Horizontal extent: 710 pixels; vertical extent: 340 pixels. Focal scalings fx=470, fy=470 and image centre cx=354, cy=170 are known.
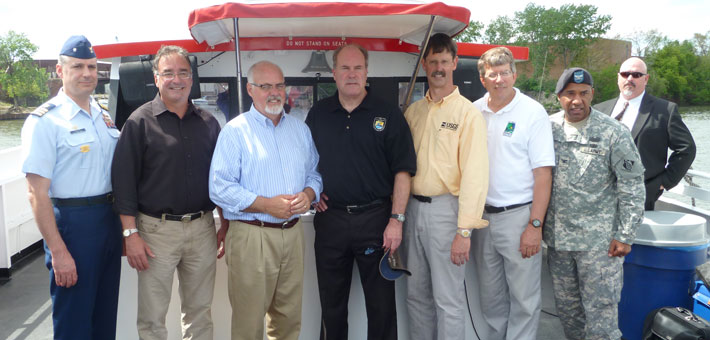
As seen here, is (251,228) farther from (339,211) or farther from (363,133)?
(363,133)

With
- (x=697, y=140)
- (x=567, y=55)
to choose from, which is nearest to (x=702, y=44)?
(x=567, y=55)

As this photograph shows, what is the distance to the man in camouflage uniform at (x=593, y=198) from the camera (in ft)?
8.83

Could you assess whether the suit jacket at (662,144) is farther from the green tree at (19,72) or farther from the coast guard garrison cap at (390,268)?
the green tree at (19,72)

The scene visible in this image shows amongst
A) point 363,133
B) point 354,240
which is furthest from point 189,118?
point 354,240

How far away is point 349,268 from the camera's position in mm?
2715

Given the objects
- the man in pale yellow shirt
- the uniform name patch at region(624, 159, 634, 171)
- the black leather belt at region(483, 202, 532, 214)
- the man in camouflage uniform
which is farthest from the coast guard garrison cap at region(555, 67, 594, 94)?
the black leather belt at region(483, 202, 532, 214)

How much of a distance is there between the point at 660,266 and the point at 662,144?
1088 mm

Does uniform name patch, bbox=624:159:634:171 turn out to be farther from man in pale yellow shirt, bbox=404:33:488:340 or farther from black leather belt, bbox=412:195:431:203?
black leather belt, bbox=412:195:431:203

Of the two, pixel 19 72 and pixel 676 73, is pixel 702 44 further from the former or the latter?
pixel 19 72

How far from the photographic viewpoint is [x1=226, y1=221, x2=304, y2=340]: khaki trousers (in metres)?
2.47

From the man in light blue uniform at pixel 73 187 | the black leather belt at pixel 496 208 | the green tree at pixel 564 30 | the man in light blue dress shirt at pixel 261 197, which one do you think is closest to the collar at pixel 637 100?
the black leather belt at pixel 496 208

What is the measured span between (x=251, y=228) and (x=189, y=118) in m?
0.67

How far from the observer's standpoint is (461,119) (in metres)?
2.54

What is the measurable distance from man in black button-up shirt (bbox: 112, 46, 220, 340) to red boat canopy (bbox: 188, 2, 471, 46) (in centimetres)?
38
